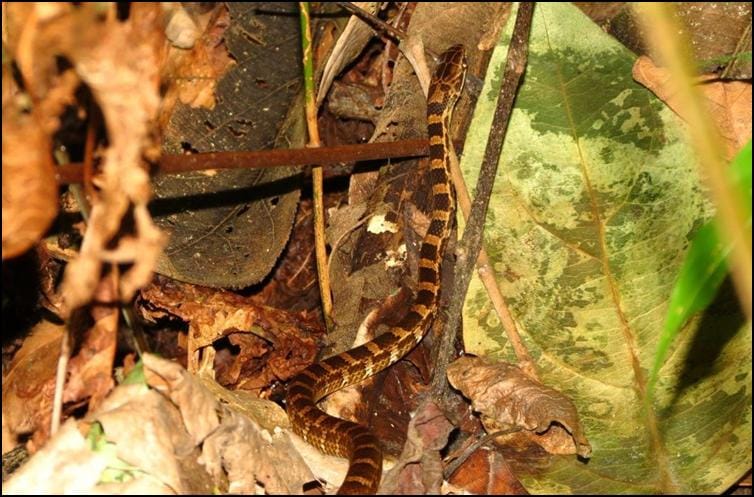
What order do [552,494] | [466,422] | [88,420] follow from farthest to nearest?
[466,422] < [552,494] < [88,420]

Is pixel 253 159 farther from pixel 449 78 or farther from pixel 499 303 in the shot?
pixel 449 78

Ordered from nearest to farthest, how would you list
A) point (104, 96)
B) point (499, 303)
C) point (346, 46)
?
point (104, 96)
point (499, 303)
point (346, 46)

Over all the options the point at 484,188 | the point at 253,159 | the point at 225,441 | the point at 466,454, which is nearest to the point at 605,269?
the point at 484,188

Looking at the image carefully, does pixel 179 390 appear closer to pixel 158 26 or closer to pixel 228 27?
pixel 158 26

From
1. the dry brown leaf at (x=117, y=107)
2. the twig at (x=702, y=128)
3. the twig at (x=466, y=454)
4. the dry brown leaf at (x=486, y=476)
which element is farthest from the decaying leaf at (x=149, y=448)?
the twig at (x=702, y=128)

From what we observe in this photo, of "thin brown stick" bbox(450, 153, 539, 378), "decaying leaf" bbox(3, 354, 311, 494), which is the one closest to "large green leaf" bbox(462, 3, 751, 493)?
"thin brown stick" bbox(450, 153, 539, 378)

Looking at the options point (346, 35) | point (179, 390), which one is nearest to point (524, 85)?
point (346, 35)

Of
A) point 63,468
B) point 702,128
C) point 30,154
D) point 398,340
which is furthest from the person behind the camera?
point 398,340

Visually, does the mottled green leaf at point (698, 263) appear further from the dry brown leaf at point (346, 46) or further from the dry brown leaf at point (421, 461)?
the dry brown leaf at point (346, 46)
